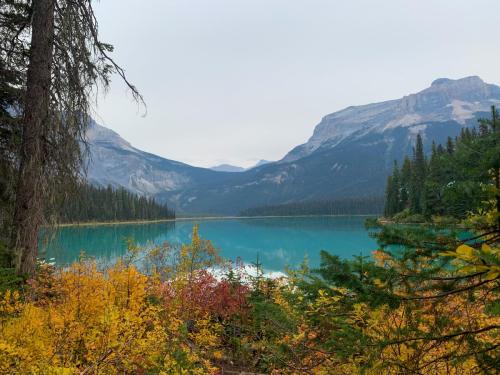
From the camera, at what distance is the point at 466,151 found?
7.66 feet

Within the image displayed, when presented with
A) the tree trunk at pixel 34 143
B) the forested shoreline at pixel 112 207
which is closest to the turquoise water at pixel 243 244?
the tree trunk at pixel 34 143

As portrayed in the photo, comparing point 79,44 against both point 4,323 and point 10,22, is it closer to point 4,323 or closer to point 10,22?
point 10,22

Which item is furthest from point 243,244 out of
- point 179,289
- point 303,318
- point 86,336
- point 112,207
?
point 112,207

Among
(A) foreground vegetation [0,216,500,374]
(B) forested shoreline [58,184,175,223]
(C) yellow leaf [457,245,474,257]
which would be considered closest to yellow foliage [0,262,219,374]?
(A) foreground vegetation [0,216,500,374]

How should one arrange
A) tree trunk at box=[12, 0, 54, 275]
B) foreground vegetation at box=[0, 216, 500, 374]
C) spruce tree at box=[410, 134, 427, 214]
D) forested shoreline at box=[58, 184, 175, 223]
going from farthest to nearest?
forested shoreline at box=[58, 184, 175, 223] < spruce tree at box=[410, 134, 427, 214] < tree trunk at box=[12, 0, 54, 275] < foreground vegetation at box=[0, 216, 500, 374]

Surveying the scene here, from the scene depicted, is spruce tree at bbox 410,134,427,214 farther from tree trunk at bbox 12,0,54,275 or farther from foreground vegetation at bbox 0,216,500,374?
tree trunk at bbox 12,0,54,275

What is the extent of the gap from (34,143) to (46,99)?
33.3 inches

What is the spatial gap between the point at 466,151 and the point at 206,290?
897 centimetres

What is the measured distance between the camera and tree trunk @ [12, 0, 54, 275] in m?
6.23

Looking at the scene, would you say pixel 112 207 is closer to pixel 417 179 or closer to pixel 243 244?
pixel 243 244

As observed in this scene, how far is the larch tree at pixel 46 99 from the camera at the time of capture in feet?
20.6

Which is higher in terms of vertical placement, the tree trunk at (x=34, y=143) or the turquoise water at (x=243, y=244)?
the tree trunk at (x=34, y=143)

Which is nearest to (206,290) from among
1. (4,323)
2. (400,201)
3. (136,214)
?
(4,323)

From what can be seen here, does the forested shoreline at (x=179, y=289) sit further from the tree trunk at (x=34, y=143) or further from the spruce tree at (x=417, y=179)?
the spruce tree at (x=417, y=179)
